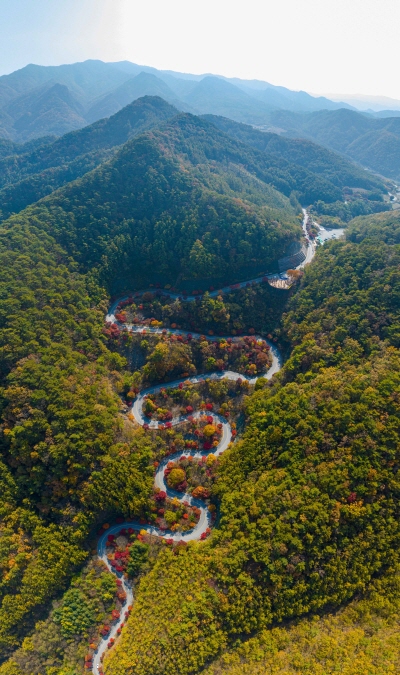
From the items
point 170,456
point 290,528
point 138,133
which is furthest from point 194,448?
point 138,133

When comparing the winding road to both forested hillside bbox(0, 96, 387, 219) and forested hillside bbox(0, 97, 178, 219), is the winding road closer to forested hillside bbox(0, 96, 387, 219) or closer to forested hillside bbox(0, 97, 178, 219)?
forested hillside bbox(0, 96, 387, 219)

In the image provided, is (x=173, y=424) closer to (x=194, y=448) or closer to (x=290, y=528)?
(x=194, y=448)

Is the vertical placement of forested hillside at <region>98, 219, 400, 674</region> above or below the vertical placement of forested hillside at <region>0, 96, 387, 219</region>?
below

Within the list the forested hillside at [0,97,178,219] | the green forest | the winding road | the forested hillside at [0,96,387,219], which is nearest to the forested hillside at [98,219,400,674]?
the green forest

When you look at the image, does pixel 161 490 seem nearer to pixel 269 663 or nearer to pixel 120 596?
pixel 120 596

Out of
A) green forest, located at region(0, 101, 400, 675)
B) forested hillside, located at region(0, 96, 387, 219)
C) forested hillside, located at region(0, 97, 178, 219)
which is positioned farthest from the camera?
forested hillside, located at region(0, 97, 178, 219)

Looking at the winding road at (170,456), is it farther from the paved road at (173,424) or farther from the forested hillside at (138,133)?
the forested hillside at (138,133)

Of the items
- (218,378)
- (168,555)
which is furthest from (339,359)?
(168,555)

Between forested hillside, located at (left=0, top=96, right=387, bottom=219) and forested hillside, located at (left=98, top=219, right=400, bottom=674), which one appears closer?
forested hillside, located at (left=98, top=219, right=400, bottom=674)

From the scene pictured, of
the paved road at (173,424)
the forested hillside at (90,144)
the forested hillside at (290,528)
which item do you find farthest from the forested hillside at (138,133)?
the forested hillside at (290,528)
